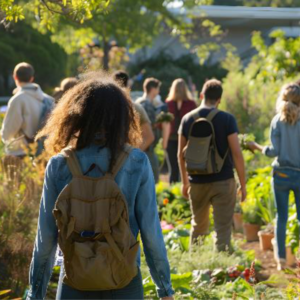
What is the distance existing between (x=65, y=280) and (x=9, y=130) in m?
4.93

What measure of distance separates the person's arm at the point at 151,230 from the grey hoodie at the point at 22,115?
473 centimetres

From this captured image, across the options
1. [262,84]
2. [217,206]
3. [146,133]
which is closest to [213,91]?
[217,206]

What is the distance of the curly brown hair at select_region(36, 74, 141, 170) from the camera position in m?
3.07

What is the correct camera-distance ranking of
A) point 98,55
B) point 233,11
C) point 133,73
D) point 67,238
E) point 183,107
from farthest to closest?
point 233,11 → point 133,73 → point 98,55 → point 183,107 → point 67,238

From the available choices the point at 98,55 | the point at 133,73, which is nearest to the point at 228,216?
the point at 98,55

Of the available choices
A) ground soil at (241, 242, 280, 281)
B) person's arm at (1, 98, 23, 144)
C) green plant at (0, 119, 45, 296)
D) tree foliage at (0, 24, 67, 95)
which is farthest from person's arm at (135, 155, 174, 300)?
tree foliage at (0, 24, 67, 95)

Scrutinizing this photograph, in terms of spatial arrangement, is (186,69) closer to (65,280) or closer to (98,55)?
(98,55)

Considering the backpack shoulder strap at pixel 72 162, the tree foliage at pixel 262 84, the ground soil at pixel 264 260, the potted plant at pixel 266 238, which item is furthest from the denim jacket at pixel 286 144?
the tree foliage at pixel 262 84

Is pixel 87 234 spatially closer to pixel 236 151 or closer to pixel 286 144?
pixel 236 151

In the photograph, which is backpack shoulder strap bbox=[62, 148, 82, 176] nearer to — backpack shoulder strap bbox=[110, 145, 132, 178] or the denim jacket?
backpack shoulder strap bbox=[110, 145, 132, 178]

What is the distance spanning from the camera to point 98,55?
85.0ft

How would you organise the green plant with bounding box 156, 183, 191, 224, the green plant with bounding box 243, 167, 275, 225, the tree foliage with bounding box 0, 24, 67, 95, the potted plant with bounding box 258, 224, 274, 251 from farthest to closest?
the tree foliage with bounding box 0, 24, 67, 95 → the green plant with bounding box 156, 183, 191, 224 → the green plant with bounding box 243, 167, 275, 225 → the potted plant with bounding box 258, 224, 274, 251

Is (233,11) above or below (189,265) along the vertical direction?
above

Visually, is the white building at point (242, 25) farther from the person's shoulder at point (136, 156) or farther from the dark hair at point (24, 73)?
the person's shoulder at point (136, 156)
